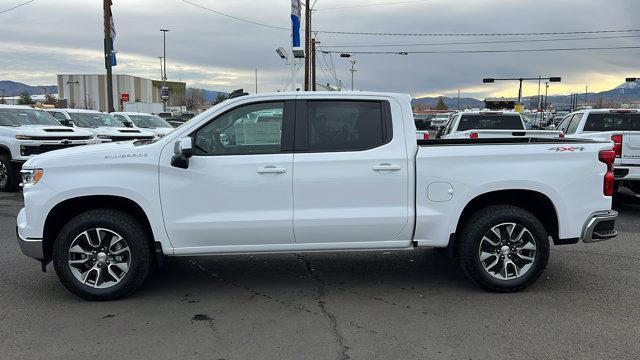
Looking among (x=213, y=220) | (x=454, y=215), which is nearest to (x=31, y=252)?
(x=213, y=220)

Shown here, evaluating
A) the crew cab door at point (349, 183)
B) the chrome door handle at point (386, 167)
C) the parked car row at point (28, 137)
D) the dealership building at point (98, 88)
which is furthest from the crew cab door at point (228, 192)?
the dealership building at point (98, 88)

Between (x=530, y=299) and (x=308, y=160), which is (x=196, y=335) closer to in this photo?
(x=308, y=160)

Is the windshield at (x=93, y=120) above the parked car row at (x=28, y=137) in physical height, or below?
above

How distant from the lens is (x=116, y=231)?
498 centimetres

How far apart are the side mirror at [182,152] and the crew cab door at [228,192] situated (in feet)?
0.27

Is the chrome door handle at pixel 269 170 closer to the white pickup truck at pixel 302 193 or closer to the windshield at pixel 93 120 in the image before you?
the white pickup truck at pixel 302 193

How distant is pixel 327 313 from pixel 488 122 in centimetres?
995

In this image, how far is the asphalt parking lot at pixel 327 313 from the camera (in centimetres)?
406

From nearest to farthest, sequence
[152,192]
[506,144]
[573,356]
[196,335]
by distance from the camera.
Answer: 1. [573,356]
2. [196,335]
3. [152,192]
4. [506,144]

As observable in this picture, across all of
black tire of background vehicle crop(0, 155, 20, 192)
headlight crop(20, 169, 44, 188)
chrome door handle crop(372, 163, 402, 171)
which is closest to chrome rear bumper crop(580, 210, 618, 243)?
chrome door handle crop(372, 163, 402, 171)

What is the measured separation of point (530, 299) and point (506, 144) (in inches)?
57.3

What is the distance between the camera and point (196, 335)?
432 centimetres

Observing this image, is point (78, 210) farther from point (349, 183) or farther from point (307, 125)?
point (349, 183)

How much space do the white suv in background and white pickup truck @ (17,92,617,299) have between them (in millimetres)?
7661
